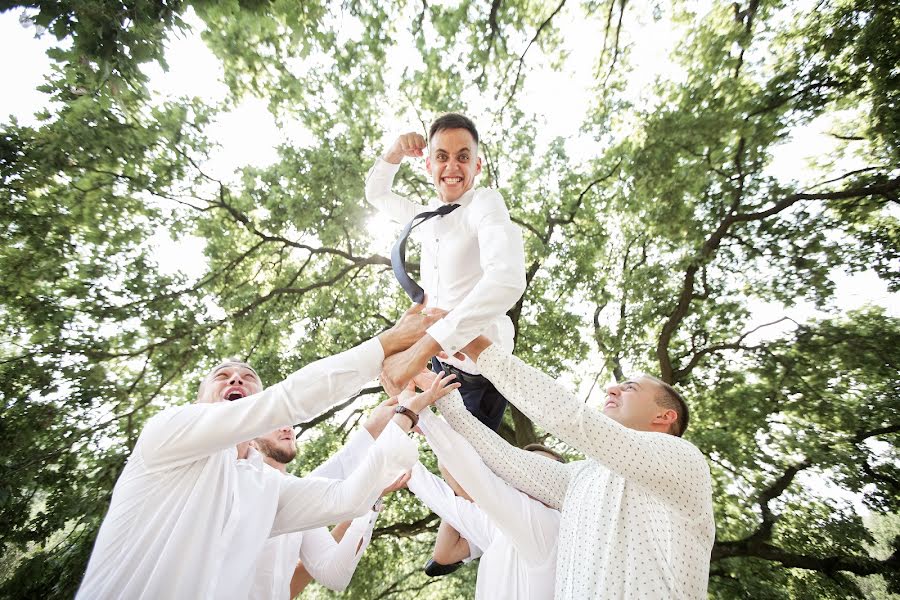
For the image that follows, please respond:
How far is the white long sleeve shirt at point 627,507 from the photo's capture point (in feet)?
6.14

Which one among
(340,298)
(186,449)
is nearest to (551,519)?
(186,449)

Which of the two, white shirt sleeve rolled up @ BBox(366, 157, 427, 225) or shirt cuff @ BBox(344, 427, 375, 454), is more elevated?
white shirt sleeve rolled up @ BBox(366, 157, 427, 225)

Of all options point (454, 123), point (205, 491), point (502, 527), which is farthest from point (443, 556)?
point (454, 123)

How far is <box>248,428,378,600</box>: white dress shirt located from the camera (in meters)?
2.54

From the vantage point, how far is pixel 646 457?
190 centimetres

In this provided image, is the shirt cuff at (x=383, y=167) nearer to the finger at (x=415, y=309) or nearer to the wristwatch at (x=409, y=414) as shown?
the finger at (x=415, y=309)

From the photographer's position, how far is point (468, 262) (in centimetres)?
282

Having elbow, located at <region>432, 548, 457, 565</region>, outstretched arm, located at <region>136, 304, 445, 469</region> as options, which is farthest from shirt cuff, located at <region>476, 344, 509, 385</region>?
elbow, located at <region>432, 548, 457, 565</region>

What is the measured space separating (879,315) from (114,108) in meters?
11.7

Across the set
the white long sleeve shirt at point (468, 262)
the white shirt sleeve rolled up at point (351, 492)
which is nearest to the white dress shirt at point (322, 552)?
the white shirt sleeve rolled up at point (351, 492)

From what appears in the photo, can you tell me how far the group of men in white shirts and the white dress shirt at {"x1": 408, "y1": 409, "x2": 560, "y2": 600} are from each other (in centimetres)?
1

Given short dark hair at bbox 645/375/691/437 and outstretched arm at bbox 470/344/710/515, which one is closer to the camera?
outstretched arm at bbox 470/344/710/515

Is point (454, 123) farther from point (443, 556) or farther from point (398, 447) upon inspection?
point (443, 556)

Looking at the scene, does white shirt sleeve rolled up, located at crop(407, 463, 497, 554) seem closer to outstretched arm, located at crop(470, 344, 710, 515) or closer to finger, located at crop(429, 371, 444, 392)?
finger, located at crop(429, 371, 444, 392)
